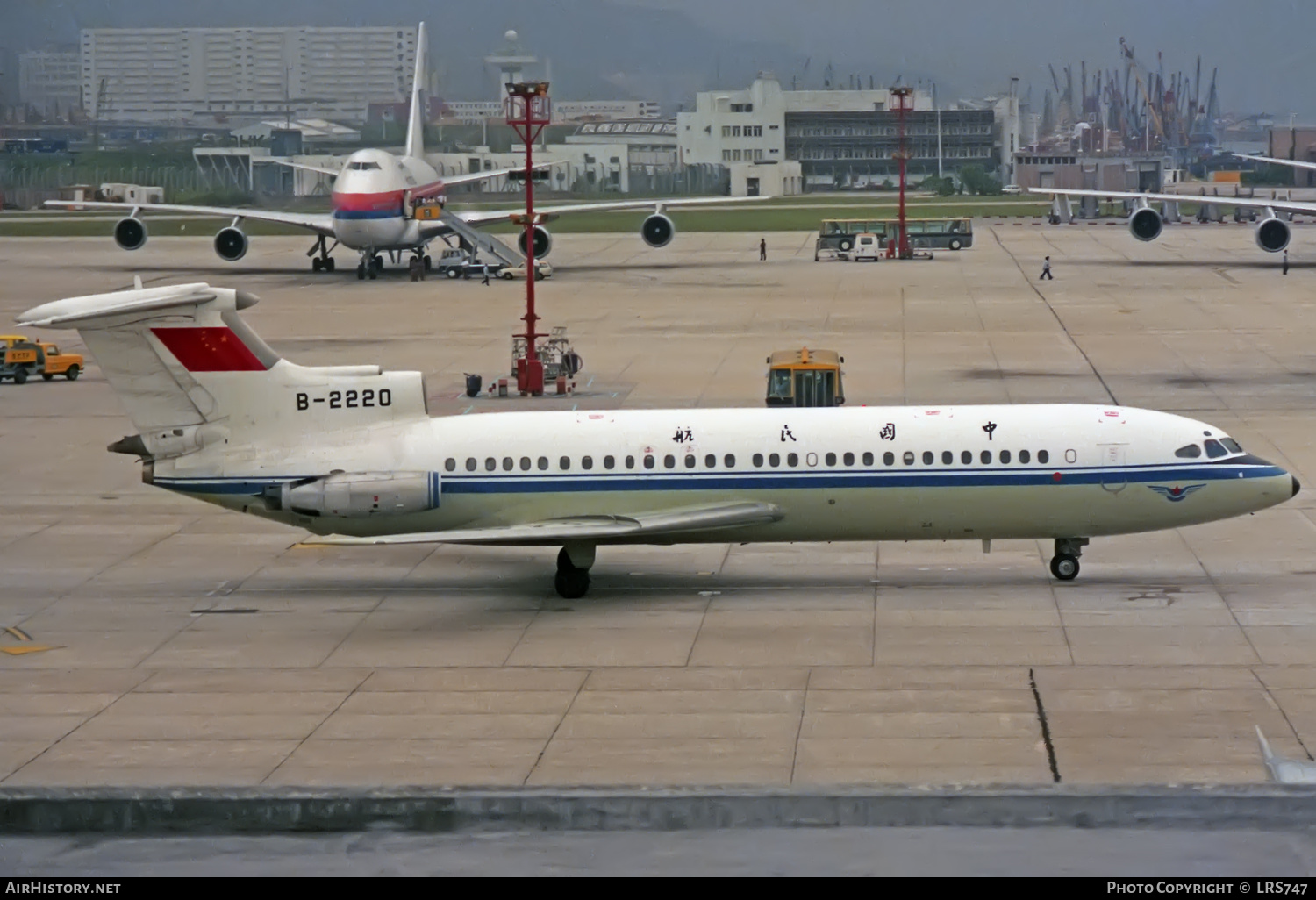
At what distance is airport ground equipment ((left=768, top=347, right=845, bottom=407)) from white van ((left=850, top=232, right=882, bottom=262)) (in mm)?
58850

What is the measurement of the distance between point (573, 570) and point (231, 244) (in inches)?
2767

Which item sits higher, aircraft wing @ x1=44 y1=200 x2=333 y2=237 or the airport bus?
aircraft wing @ x1=44 y1=200 x2=333 y2=237

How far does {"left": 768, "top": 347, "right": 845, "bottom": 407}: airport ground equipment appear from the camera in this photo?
50.1 metres

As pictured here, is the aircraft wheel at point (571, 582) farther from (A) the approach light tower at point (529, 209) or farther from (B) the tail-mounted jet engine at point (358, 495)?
(A) the approach light tower at point (529, 209)

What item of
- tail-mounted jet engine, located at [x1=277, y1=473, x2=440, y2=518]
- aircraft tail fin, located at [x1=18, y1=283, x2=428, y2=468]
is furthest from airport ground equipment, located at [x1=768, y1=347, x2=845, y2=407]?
tail-mounted jet engine, located at [x1=277, y1=473, x2=440, y2=518]

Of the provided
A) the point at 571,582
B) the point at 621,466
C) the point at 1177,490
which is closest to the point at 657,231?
the point at 621,466

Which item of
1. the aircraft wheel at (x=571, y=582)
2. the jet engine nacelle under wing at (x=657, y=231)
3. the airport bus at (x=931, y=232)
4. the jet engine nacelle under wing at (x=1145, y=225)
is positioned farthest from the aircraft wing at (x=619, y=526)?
the airport bus at (x=931, y=232)

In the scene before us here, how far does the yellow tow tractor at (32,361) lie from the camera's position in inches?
2440

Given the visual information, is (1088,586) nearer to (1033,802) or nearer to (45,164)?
(1033,802)

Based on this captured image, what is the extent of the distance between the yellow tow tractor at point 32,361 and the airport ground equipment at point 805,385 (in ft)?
82.7

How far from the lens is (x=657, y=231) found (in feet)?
323

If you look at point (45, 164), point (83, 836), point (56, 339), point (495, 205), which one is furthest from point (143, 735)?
point (45, 164)

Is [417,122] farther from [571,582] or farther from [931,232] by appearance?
[571,582]

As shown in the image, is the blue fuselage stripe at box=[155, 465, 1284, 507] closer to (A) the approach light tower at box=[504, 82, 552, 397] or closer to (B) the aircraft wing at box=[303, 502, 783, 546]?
(B) the aircraft wing at box=[303, 502, 783, 546]
